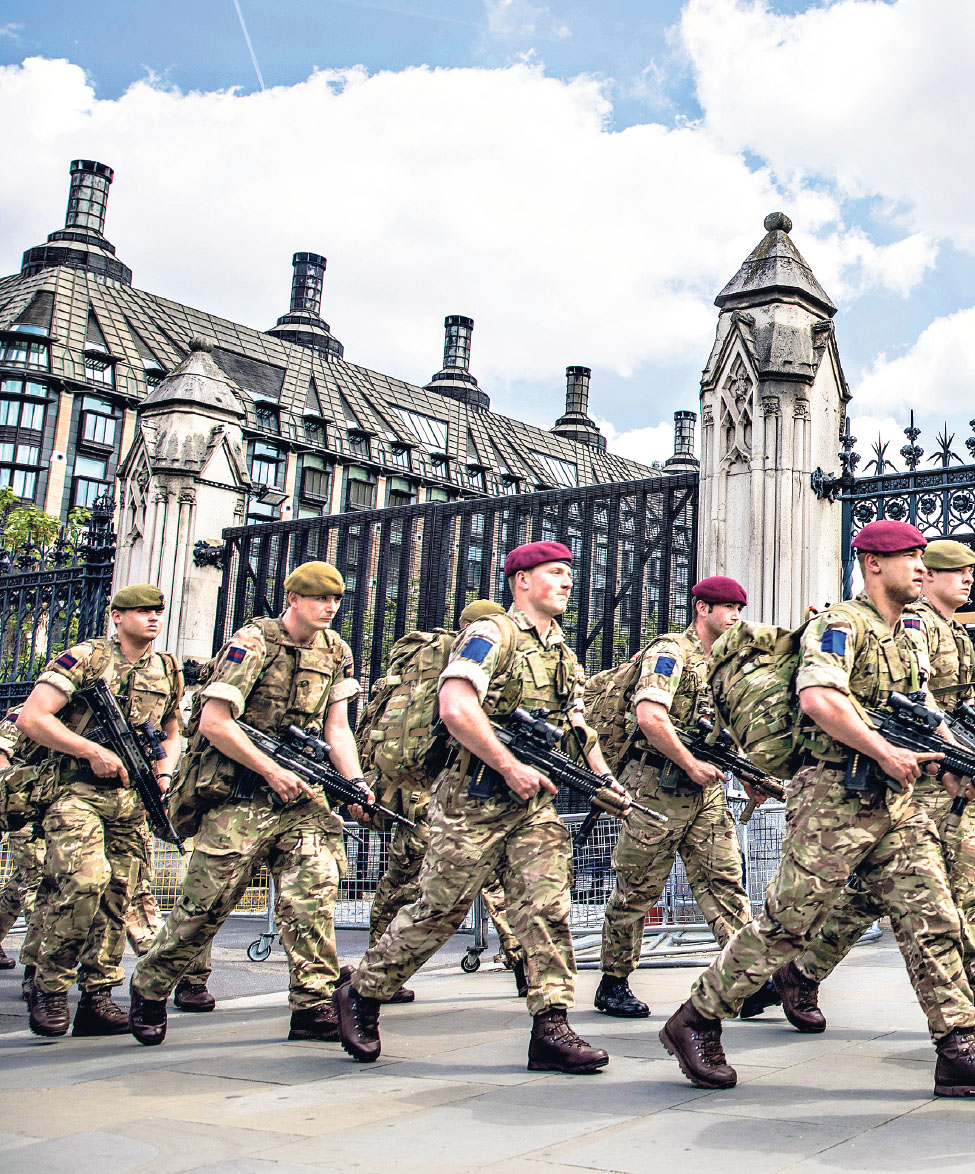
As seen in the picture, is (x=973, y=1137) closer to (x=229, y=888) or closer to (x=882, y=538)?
(x=882, y=538)

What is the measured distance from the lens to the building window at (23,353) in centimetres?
5362

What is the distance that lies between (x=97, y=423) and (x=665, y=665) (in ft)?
174

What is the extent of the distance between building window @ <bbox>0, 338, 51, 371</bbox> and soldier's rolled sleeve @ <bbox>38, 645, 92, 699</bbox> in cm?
5070

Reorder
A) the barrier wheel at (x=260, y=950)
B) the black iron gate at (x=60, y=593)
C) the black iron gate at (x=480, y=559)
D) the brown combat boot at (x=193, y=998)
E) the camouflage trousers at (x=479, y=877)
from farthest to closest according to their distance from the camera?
the black iron gate at (x=60, y=593) → the black iron gate at (x=480, y=559) → the barrier wheel at (x=260, y=950) → the brown combat boot at (x=193, y=998) → the camouflage trousers at (x=479, y=877)

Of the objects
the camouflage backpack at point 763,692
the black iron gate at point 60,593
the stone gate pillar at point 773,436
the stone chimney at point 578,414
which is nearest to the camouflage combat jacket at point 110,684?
the camouflage backpack at point 763,692

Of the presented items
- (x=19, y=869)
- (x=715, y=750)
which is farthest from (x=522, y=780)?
(x=19, y=869)

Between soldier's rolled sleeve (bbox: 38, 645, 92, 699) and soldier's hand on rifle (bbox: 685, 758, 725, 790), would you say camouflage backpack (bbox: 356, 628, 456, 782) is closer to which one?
soldier's hand on rifle (bbox: 685, 758, 725, 790)

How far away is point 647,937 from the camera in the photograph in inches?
347

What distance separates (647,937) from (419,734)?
425 cm

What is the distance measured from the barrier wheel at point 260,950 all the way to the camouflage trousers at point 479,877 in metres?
3.69

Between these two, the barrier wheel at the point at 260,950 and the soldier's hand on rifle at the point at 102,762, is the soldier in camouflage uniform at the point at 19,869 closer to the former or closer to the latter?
the soldier's hand on rifle at the point at 102,762

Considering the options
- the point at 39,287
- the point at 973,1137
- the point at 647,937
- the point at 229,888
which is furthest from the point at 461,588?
the point at 39,287

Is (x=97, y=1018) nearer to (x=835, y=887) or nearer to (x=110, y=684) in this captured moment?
(x=110, y=684)

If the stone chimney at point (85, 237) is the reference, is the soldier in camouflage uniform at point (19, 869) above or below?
below
